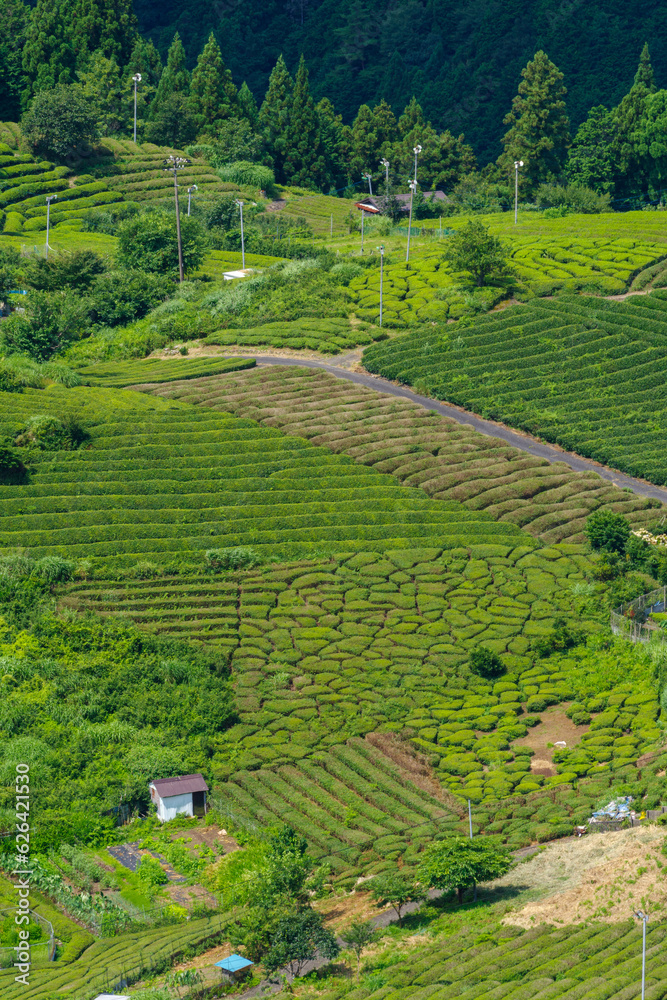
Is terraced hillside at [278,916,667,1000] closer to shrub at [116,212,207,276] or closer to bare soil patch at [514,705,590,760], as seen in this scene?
bare soil patch at [514,705,590,760]

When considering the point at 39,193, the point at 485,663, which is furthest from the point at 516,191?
the point at 485,663

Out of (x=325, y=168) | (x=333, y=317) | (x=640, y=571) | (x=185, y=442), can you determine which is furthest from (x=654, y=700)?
(x=325, y=168)

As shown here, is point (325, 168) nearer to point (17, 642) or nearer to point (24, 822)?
point (17, 642)

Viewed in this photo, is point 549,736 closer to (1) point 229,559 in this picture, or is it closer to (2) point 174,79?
(1) point 229,559

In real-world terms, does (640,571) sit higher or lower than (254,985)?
higher

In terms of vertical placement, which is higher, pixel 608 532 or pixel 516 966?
pixel 608 532

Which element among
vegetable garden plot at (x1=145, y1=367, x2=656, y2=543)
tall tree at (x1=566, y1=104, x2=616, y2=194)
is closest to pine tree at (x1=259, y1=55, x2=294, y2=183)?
tall tree at (x1=566, y1=104, x2=616, y2=194)
